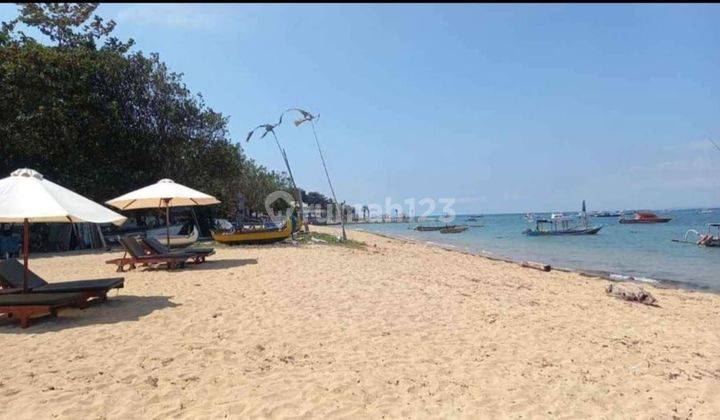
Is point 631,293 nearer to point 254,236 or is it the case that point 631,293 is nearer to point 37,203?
point 37,203

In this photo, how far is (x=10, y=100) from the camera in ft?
61.4

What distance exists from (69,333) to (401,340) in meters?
4.17

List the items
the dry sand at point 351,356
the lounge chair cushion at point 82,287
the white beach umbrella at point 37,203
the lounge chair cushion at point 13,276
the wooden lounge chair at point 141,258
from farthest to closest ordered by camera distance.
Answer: the wooden lounge chair at point 141,258 < the lounge chair cushion at point 13,276 < the lounge chair cushion at point 82,287 < the white beach umbrella at point 37,203 < the dry sand at point 351,356

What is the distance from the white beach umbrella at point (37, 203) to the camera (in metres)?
6.58

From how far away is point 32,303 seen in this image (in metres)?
6.68

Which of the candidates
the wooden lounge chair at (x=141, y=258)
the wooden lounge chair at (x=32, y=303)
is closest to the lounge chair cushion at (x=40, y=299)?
the wooden lounge chair at (x=32, y=303)

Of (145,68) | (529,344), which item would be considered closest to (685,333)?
(529,344)

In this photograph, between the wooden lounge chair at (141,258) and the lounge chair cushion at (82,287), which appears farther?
the wooden lounge chair at (141,258)

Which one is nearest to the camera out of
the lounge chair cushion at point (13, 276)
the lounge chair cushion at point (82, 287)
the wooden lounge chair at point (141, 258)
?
the lounge chair cushion at point (82, 287)

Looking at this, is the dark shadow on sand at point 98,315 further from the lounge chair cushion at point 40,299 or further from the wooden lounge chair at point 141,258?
the wooden lounge chair at point 141,258

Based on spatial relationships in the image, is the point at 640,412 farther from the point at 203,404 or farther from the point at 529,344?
the point at 203,404

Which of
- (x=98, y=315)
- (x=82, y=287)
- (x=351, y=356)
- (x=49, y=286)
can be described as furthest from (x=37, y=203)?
(x=351, y=356)

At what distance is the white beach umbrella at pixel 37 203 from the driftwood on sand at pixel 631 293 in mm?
10536

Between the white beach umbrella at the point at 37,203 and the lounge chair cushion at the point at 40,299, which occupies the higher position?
the white beach umbrella at the point at 37,203
